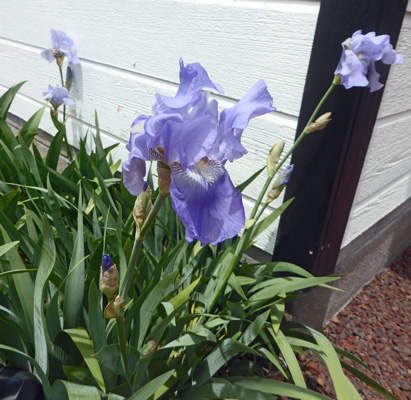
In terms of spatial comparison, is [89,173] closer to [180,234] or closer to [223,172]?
[180,234]

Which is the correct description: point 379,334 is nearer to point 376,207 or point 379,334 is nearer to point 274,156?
point 376,207

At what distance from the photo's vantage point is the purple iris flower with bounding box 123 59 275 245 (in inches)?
23.1

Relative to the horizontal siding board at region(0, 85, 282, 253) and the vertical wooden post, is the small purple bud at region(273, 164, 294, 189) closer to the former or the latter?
the vertical wooden post

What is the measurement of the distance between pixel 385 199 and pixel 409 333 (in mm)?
636

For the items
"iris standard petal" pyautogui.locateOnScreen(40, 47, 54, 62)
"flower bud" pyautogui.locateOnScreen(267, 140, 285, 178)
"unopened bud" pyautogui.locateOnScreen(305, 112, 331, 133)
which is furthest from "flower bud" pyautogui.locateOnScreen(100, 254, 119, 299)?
"iris standard petal" pyautogui.locateOnScreen(40, 47, 54, 62)

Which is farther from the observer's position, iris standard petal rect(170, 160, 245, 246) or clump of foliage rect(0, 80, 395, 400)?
clump of foliage rect(0, 80, 395, 400)

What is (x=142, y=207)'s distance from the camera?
64 centimetres

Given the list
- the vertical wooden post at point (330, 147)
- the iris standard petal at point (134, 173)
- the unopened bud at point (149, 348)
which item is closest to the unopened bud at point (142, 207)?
the iris standard petal at point (134, 173)

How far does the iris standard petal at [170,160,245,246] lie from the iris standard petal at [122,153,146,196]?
8 centimetres

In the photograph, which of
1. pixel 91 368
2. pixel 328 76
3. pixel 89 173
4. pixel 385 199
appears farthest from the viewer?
pixel 385 199

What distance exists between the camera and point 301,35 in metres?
1.30

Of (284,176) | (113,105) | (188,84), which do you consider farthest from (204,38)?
(188,84)

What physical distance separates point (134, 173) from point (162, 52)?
1254 millimetres

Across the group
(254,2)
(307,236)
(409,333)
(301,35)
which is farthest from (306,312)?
(254,2)
